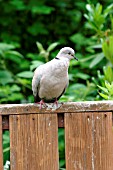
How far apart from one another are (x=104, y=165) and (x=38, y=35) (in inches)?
158

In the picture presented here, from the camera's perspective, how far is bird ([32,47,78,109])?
3188 millimetres

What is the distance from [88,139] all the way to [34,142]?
0.98 feet

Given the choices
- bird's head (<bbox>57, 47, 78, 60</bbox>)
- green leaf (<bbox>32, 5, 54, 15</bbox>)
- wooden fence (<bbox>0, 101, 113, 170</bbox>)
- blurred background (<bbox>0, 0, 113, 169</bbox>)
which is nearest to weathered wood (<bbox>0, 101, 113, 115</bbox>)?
wooden fence (<bbox>0, 101, 113, 170</bbox>)

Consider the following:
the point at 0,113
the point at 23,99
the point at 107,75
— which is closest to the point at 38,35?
the point at 23,99

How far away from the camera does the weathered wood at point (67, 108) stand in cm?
280

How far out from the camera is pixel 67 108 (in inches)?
111

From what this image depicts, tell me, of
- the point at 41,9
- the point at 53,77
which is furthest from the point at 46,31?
the point at 53,77

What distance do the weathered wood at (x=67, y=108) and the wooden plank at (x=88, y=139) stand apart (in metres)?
0.03

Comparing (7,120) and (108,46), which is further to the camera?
(108,46)

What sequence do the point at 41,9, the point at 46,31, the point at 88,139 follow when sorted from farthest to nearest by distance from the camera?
the point at 46,31 < the point at 41,9 < the point at 88,139

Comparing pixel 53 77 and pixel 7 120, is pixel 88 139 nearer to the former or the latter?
pixel 7 120

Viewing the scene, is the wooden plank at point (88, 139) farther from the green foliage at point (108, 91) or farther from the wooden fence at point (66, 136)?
the green foliage at point (108, 91)

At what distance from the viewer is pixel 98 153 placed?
9.20ft

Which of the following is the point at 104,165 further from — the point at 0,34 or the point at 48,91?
the point at 0,34
